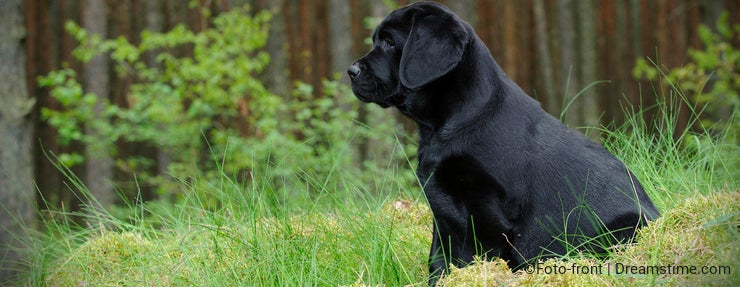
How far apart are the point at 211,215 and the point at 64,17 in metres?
5.85

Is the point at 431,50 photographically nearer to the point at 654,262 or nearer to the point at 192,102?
the point at 654,262

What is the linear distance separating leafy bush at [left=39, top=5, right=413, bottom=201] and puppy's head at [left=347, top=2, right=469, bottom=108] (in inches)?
198

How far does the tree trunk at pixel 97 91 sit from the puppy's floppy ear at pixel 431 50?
20.9 feet

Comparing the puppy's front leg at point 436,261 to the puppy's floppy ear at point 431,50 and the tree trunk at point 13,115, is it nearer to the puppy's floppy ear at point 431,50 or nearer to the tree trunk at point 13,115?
the puppy's floppy ear at point 431,50

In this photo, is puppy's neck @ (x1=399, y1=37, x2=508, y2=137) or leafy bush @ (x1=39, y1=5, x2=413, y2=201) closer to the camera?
puppy's neck @ (x1=399, y1=37, x2=508, y2=137)

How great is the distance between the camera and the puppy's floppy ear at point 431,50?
3.17 m

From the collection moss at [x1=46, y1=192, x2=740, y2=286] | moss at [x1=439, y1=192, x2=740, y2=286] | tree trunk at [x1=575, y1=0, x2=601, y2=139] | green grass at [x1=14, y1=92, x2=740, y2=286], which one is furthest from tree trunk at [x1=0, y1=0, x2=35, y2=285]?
tree trunk at [x1=575, y1=0, x2=601, y2=139]

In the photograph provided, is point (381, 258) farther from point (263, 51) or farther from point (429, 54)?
point (263, 51)

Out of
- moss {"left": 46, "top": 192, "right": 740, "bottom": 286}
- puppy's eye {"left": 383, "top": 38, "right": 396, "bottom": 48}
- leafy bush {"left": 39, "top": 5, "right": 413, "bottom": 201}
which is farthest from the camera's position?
leafy bush {"left": 39, "top": 5, "right": 413, "bottom": 201}

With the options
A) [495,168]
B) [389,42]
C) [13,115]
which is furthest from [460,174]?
[13,115]

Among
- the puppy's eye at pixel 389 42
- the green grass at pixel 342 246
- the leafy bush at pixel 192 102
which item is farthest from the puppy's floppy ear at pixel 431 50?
the leafy bush at pixel 192 102

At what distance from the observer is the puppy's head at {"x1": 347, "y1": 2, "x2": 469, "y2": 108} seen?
3.19 meters

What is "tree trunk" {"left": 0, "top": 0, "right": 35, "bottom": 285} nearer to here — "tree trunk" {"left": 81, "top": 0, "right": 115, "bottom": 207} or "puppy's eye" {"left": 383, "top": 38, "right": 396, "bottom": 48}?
"tree trunk" {"left": 81, "top": 0, "right": 115, "bottom": 207}

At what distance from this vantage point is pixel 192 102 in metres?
9.16
